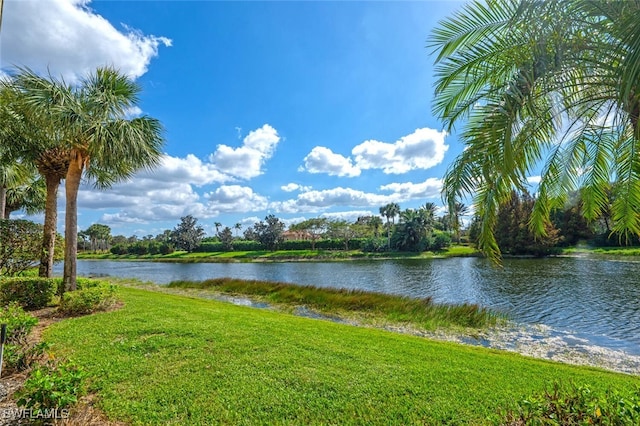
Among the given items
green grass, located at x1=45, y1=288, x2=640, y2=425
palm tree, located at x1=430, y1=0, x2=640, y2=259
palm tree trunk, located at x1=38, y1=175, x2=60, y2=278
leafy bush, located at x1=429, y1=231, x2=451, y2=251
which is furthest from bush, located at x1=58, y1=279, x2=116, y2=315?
leafy bush, located at x1=429, y1=231, x2=451, y2=251

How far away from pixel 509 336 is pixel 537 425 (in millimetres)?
9045

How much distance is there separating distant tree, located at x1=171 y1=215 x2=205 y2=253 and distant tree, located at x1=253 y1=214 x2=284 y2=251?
19.2 meters

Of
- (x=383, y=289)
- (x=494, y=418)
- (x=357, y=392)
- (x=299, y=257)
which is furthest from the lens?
(x=299, y=257)

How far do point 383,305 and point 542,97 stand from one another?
11.2 metres

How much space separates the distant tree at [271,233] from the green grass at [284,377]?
181 ft

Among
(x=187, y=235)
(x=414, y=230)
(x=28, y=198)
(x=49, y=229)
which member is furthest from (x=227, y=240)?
Answer: (x=49, y=229)

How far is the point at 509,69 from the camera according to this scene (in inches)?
165

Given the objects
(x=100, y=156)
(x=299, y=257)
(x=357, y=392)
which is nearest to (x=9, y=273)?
(x=100, y=156)

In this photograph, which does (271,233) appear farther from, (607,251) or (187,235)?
(607,251)

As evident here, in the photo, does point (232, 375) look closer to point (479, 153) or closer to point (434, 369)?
point (434, 369)

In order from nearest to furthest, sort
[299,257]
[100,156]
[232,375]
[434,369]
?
[232,375]
[434,369]
[100,156]
[299,257]

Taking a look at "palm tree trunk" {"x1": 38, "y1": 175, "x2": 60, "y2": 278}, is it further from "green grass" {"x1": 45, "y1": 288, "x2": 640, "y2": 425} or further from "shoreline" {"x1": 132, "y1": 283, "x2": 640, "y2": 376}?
"shoreline" {"x1": 132, "y1": 283, "x2": 640, "y2": 376}

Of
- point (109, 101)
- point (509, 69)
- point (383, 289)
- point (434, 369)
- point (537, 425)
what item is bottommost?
point (383, 289)

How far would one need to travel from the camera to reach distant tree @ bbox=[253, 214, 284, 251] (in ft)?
204
